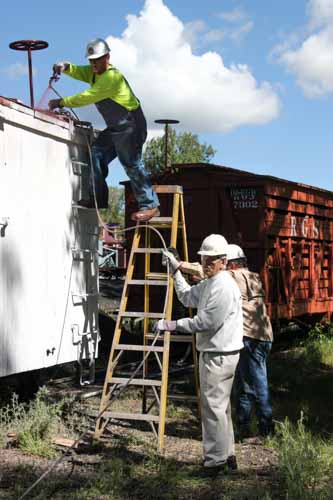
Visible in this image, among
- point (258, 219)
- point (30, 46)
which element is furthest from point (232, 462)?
point (258, 219)

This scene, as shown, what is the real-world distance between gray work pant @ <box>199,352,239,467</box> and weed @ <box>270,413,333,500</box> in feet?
1.55

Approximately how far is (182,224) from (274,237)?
179 inches

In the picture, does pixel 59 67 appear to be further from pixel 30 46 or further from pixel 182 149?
pixel 182 149

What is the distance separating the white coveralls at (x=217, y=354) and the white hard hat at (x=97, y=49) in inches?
99.2

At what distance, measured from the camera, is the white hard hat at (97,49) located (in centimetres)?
690

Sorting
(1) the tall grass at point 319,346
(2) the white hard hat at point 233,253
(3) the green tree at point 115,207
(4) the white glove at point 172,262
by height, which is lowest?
(1) the tall grass at point 319,346

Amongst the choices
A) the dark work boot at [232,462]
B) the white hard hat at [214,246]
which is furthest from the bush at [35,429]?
the white hard hat at [214,246]

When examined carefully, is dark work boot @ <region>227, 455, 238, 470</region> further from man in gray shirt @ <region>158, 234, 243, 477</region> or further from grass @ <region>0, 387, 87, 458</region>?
grass @ <region>0, 387, 87, 458</region>

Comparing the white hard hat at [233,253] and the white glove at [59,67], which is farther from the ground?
the white glove at [59,67]

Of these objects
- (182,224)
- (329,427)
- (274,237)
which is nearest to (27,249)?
(182,224)

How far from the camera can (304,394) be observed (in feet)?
30.1

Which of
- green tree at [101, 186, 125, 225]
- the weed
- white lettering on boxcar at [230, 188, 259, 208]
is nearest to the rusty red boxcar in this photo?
white lettering on boxcar at [230, 188, 259, 208]

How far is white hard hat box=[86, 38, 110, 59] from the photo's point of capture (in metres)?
6.90

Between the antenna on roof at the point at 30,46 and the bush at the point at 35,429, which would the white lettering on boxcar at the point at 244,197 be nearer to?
the antenna on roof at the point at 30,46
